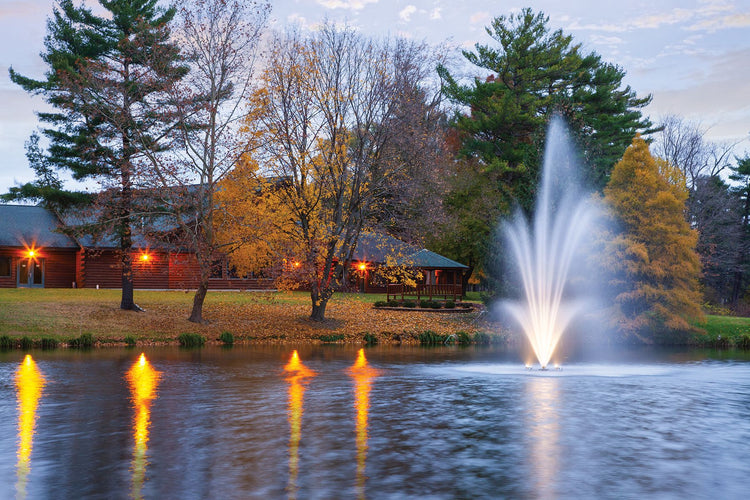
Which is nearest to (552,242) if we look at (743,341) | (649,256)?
(649,256)

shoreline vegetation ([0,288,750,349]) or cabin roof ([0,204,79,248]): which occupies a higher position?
cabin roof ([0,204,79,248])

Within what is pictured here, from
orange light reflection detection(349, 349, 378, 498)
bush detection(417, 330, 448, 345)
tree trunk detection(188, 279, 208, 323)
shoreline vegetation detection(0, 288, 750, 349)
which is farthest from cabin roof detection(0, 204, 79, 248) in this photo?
orange light reflection detection(349, 349, 378, 498)

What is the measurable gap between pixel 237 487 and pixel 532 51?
185 ft

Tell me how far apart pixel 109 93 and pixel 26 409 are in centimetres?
2231

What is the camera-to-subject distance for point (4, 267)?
57125 mm

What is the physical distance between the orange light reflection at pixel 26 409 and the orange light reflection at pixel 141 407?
146 cm

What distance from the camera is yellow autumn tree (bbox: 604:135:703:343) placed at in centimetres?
3959

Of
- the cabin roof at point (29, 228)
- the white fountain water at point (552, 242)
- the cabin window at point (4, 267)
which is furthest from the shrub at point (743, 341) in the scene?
the cabin window at point (4, 267)

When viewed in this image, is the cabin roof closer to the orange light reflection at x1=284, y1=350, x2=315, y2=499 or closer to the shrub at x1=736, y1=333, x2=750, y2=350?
the orange light reflection at x1=284, y1=350, x2=315, y2=499

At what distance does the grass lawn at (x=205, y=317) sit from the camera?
34.7 meters

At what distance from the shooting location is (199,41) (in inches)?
1399

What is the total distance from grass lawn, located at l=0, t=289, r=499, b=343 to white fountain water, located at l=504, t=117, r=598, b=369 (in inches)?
123

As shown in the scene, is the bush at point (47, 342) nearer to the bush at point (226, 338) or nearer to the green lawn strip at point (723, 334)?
the bush at point (226, 338)

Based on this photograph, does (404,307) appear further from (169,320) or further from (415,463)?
(415,463)
